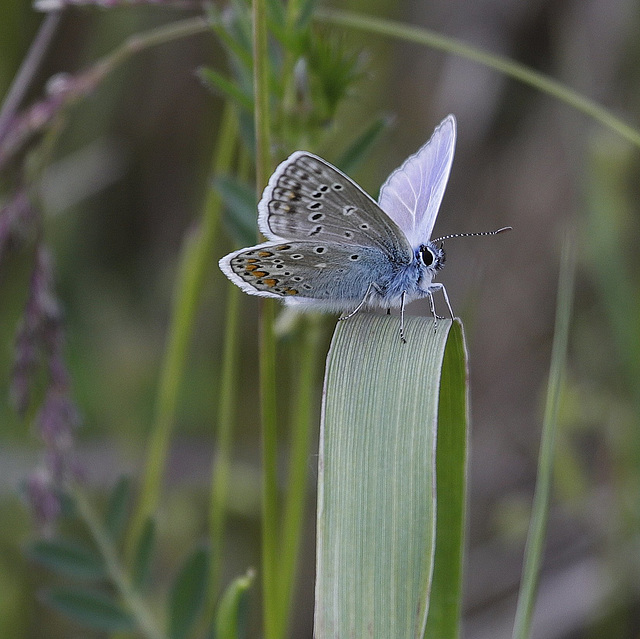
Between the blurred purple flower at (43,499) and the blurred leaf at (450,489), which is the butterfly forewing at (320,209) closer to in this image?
the blurred leaf at (450,489)

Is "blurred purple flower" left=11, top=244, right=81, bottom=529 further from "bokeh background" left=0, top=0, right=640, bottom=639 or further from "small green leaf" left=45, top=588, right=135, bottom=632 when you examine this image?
"bokeh background" left=0, top=0, right=640, bottom=639

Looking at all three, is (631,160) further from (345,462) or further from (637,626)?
(345,462)

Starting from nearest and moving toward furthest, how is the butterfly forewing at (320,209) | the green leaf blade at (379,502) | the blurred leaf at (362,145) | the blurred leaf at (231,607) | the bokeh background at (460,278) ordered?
the green leaf blade at (379,502)
the blurred leaf at (231,607)
the butterfly forewing at (320,209)
the blurred leaf at (362,145)
the bokeh background at (460,278)

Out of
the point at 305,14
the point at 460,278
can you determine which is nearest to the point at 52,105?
the point at 305,14

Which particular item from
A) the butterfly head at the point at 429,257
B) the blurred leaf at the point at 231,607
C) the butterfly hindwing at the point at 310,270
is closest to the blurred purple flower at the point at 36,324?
the butterfly hindwing at the point at 310,270

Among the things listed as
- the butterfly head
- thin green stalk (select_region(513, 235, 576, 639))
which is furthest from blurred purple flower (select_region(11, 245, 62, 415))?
thin green stalk (select_region(513, 235, 576, 639))

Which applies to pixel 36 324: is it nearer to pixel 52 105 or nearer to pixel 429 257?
pixel 52 105

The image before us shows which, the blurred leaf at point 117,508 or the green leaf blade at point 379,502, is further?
the blurred leaf at point 117,508
